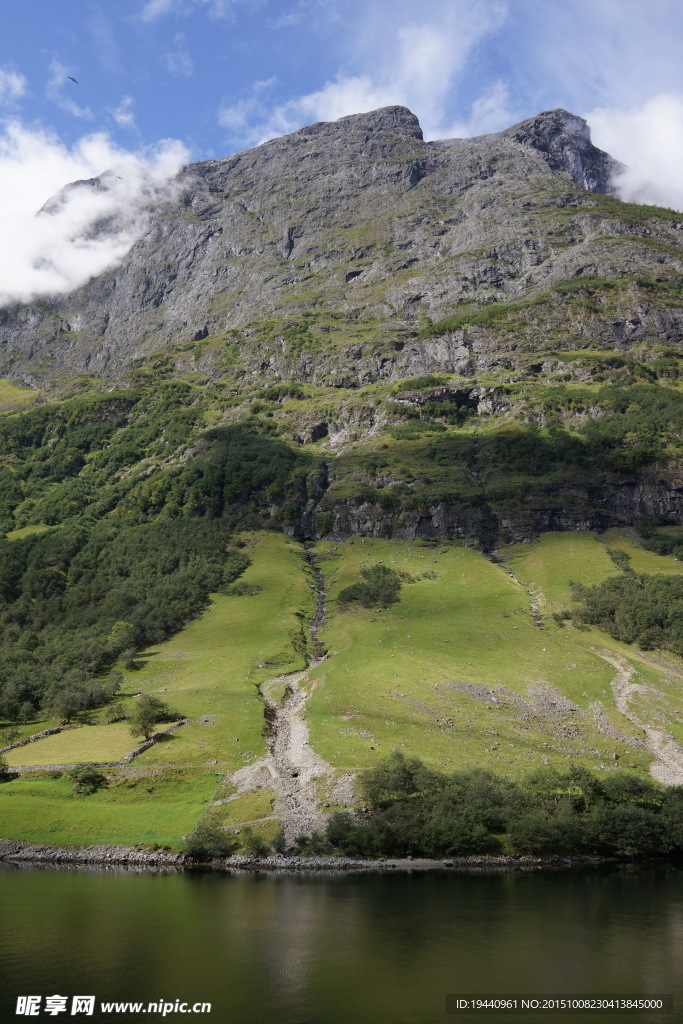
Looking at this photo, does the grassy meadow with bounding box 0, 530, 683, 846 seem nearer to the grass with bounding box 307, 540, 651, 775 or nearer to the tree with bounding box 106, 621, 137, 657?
the grass with bounding box 307, 540, 651, 775

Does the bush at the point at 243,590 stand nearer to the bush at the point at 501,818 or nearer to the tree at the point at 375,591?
the tree at the point at 375,591

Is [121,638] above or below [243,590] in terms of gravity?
below

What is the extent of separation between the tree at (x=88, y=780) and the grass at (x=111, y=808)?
86 cm

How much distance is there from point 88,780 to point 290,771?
2678 centimetres

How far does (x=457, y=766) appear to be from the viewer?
93.8 metres

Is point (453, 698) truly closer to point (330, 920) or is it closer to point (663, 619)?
point (663, 619)

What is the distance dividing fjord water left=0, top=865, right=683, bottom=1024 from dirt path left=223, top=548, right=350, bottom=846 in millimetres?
10054

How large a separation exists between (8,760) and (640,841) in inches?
3361

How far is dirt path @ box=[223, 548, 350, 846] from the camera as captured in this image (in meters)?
82.5

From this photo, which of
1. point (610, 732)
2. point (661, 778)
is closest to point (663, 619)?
point (610, 732)

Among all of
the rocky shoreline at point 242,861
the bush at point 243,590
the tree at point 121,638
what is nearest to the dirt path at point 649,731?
the rocky shoreline at point 242,861

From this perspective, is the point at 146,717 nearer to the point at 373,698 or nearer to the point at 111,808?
the point at 111,808

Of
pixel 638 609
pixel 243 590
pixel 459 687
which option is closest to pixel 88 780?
pixel 459 687

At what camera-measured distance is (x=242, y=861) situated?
3000 inches
